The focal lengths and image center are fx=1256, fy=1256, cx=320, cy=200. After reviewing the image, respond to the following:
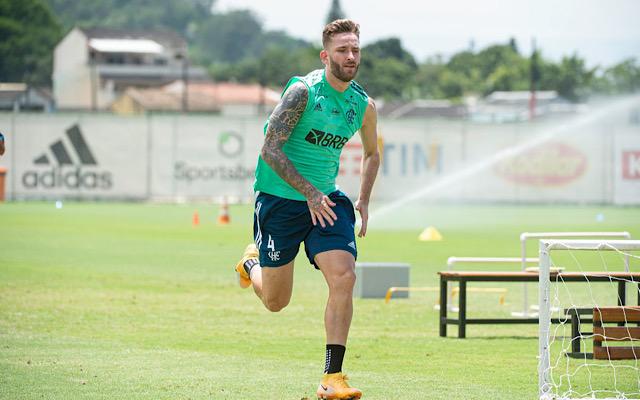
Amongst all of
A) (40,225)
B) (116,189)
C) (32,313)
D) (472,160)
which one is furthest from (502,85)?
(32,313)

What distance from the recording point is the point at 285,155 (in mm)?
9148

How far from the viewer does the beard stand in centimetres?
911

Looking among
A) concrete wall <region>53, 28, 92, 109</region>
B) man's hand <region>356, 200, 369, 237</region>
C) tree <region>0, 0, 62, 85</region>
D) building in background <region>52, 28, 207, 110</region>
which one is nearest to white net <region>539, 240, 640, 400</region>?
man's hand <region>356, 200, 369, 237</region>

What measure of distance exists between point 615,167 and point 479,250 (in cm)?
2812

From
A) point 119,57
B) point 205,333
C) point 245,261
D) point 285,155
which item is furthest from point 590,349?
point 119,57

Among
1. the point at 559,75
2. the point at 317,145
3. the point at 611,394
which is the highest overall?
the point at 559,75

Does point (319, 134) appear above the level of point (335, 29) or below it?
below

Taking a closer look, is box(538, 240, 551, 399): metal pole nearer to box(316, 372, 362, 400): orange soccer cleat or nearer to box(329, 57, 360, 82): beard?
box(316, 372, 362, 400): orange soccer cleat

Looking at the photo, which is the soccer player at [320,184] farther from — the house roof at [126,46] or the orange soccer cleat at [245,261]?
the house roof at [126,46]

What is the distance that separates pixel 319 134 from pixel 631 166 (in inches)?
1805

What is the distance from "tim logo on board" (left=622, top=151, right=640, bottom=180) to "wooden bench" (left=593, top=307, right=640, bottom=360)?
44748 mm

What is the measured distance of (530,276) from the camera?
13.2 m

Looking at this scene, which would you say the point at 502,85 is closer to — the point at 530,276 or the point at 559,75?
the point at 559,75

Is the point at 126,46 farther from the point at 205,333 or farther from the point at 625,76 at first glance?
the point at 205,333
